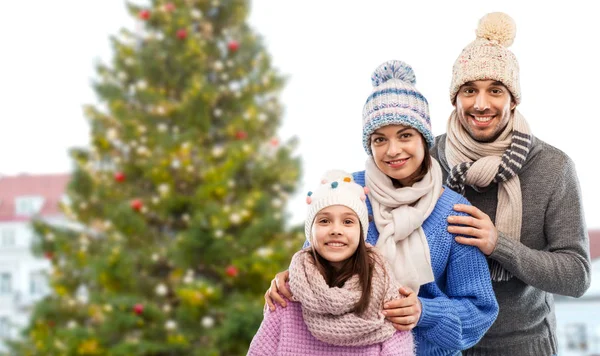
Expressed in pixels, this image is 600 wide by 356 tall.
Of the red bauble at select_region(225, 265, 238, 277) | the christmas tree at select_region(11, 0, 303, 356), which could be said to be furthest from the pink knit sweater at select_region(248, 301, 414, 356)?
the red bauble at select_region(225, 265, 238, 277)

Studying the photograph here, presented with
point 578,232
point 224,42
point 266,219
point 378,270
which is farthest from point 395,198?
point 224,42

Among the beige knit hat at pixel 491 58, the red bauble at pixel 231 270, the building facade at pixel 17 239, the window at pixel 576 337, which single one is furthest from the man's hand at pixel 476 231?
the building facade at pixel 17 239

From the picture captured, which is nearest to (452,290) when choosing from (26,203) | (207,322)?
(207,322)

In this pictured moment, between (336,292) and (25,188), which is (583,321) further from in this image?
(25,188)

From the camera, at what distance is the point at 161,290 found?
397 centimetres

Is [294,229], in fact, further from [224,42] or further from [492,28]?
[492,28]

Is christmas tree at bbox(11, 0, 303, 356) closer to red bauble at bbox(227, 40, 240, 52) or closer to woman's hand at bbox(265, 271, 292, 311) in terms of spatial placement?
red bauble at bbox(227, 40, 240, 52)

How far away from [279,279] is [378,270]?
8.3 inches

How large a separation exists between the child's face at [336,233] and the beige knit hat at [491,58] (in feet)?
1.46

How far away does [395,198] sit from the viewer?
1410mm

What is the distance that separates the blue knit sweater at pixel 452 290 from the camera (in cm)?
138

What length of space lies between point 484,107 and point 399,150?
26cm

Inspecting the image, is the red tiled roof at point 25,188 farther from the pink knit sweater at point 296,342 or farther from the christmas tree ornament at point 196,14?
the pink knit sweater at point 296,342

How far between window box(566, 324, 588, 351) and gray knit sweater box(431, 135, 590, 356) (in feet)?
15.3
